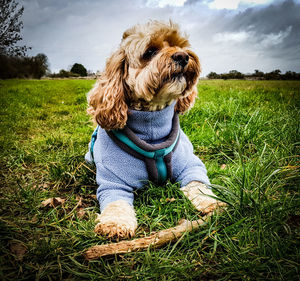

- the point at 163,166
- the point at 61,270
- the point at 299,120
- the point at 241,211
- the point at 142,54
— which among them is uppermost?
the point at 142,54

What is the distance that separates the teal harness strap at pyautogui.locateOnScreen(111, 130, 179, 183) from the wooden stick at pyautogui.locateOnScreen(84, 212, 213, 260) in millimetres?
663

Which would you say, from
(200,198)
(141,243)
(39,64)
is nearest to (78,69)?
(39,64)

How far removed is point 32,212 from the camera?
6.70ft

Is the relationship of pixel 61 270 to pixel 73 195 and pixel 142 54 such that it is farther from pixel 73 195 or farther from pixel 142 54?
pixel 142 54

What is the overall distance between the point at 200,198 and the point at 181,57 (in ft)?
4.30

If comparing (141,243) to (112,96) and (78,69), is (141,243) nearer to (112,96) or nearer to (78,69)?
(112,96)

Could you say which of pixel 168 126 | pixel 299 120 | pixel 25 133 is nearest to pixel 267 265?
pixel 168 126

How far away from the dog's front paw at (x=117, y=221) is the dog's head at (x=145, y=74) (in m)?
0.73

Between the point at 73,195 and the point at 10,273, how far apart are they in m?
1.08

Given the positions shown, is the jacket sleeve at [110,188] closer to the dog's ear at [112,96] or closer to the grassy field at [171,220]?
the grassy field at [171,220]

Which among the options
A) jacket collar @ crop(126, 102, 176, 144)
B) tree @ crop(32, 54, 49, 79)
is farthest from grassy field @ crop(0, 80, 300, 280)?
tree @ crop(32, 54, 49, 79)

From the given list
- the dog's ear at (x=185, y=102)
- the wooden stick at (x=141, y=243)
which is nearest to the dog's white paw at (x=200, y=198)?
the wooden stick at (x=141, y=243)

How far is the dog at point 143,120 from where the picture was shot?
211cm

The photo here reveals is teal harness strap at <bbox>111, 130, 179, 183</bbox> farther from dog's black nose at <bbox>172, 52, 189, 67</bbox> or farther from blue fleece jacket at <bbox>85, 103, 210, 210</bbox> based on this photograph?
dog's black nose at <bbox>172, 52, 189, 67</bbox>
